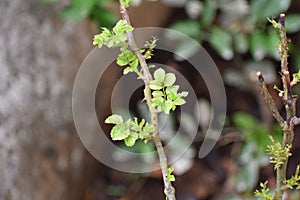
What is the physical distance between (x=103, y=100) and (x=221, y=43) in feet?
1.37

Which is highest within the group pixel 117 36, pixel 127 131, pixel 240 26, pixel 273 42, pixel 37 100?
pixel 240 26

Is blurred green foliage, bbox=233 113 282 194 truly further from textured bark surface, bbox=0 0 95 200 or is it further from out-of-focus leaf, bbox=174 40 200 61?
textured bark surface, bbox=0 0 95 200

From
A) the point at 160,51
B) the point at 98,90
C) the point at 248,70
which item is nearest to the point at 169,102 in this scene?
the point at 98,90

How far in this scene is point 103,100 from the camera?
5.90 feet

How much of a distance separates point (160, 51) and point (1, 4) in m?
0.72

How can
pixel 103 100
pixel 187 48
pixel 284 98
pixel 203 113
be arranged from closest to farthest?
1. pixel 284 98
2. pixel 187 48
3. pixel 103 100
4. pixel 203 113

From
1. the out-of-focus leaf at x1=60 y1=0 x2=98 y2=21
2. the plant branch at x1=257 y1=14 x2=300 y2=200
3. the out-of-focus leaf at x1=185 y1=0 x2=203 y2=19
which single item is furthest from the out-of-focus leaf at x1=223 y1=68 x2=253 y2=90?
the plant branch at x1=257 y1=14 x2=300 y2=200

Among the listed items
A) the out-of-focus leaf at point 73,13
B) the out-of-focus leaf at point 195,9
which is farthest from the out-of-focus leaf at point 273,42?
the out-of-focus leaf at point 73,13

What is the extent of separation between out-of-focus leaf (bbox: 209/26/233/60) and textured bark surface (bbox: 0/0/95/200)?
37cm

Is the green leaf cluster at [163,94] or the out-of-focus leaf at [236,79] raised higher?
the out-of-focus leaf at [236,79]

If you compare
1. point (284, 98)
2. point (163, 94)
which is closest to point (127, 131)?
point (163, 94)

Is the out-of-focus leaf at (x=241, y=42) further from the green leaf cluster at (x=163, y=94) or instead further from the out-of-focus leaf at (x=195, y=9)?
the green leaf cluster at (x=163, y=94)

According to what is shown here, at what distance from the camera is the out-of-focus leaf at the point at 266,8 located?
59.2 inches

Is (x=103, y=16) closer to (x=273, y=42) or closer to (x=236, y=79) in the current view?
(x=273, y=42)
